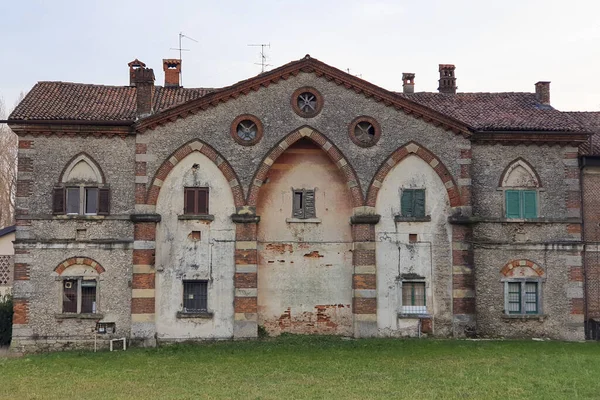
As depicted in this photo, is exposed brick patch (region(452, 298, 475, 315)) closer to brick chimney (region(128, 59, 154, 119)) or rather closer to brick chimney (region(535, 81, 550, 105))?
brick chimney (region(535, 81, 550, 105))

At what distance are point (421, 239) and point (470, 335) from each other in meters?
3.82

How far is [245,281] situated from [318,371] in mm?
6491

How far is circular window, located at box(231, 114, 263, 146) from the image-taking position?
2475cm

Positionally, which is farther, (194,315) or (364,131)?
(364,131)

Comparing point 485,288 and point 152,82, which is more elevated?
point 152,82

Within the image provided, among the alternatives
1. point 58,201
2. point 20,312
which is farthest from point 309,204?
point 20,312

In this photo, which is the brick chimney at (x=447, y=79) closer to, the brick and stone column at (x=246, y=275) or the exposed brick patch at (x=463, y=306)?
the exposed brick patch at (x=463, y=306)

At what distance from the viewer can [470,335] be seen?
24.4 m

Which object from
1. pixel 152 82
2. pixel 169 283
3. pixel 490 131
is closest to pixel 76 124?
pixel 152 82

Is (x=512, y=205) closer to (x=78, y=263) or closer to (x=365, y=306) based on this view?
(x=365, y=306)

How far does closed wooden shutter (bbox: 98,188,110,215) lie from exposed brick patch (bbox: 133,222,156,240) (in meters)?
1.19

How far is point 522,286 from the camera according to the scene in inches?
993

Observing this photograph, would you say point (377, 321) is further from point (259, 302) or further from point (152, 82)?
point (152, 82)

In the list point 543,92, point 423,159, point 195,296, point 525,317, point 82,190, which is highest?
point 543,92
